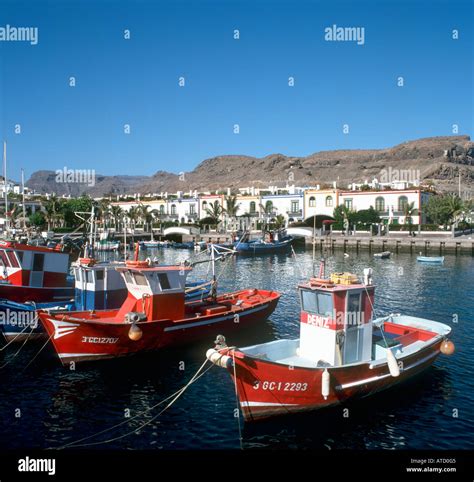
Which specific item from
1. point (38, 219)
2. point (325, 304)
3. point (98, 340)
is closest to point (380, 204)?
point (38, 219)

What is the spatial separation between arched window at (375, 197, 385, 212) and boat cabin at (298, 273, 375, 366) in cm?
8499

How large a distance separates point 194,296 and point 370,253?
51.5 m

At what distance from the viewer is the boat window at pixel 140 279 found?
73.5 ft

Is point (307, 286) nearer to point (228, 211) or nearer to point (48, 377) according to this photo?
point (48, 377)

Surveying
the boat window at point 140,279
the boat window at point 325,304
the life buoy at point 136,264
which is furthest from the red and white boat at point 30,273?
the boat window at point 325,304

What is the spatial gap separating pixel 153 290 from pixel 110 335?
2.95 metres

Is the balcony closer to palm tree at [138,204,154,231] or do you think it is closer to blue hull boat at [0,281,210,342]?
palm tree at [138,204,154,231]

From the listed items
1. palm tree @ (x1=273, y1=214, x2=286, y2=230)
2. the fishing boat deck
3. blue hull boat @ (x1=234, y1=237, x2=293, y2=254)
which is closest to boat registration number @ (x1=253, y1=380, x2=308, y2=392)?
the fishing boat deck

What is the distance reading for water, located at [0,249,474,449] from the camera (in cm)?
1487

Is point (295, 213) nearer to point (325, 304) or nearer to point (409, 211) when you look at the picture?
point (409, 211)

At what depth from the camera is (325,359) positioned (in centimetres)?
1705

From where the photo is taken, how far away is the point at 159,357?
22266 millimetres

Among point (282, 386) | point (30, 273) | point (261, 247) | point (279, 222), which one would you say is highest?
point (279, 222)

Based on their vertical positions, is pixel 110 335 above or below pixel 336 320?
below
